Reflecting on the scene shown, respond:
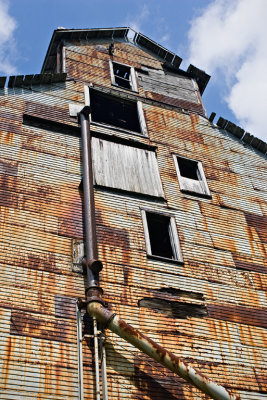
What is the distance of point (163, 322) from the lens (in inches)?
441

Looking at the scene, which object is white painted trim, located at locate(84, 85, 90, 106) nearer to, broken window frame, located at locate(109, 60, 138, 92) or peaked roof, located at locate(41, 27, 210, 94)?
broken window frame, located at locate(109, 60, 138, 92)

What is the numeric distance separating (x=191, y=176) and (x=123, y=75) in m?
6.85

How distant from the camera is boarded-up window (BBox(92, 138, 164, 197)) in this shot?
14.1 metres

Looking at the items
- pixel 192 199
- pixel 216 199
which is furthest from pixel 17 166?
pixel 216 199

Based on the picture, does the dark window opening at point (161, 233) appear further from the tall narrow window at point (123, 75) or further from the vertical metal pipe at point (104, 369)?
the tall narrow window at point (123, 75)

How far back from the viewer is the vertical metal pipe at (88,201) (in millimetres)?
10785

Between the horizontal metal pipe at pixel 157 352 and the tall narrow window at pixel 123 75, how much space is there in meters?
11.6

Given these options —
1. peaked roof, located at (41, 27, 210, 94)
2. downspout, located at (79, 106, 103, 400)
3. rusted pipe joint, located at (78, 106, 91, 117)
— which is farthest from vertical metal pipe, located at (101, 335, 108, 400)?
peaked roof, located at (41, 27, 210, 94)

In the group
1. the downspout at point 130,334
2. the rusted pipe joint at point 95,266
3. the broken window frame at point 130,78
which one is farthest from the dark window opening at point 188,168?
the rusted pipe joint at point 95,266

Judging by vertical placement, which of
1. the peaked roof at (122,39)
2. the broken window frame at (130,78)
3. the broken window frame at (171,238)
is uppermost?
the peaked roof at (122,39)

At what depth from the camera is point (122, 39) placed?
21781mm

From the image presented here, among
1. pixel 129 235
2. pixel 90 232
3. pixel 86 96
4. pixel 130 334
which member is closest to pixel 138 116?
pixel 86 96

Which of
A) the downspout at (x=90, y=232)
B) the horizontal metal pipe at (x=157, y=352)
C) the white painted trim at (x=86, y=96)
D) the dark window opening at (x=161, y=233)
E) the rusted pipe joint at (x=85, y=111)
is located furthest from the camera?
the white painted trim at (x=86, y=96)

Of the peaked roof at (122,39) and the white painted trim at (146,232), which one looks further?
the peaked roof at (122,39)
